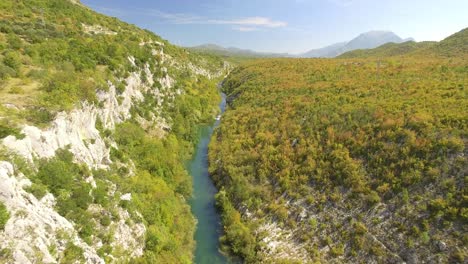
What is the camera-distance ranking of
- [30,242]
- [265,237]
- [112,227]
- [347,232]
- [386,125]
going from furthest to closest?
[386,125] < [265,237] < [347,232] < [112,227] < [30,242]

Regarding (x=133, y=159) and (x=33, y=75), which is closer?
(x=33, y=75)

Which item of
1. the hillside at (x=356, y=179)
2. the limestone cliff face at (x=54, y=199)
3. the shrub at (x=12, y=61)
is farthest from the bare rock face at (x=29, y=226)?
the shrub at (x=12, y=61)

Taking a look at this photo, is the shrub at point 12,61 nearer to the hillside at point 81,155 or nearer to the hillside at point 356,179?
the hillside at point 81,155

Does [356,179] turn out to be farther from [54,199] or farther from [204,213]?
[54,199]

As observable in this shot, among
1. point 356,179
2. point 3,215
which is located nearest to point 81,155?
point 3,215

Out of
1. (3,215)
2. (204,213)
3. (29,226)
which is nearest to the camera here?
(3,215)

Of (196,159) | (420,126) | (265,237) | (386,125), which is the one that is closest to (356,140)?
(386,125)

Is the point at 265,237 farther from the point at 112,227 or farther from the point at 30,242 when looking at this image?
the point at 30,242

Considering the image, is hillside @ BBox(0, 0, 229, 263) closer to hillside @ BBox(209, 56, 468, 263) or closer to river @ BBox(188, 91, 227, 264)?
river @ BBox(188, 91, 227, 264)
